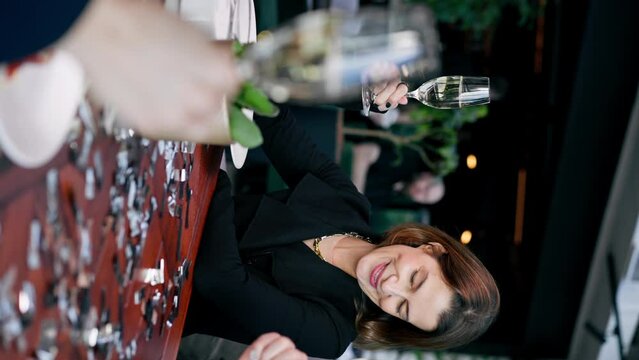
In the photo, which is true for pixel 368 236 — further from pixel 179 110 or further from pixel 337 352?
pixel 179 110

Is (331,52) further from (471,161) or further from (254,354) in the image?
(471,161)

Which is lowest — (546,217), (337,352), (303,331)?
(546,217)

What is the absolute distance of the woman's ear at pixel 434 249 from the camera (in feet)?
6.10

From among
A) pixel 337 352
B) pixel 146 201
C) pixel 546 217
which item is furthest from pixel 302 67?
pixel 546 217

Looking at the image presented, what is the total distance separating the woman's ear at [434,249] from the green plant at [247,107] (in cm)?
100

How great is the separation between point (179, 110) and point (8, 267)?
0.24 metres

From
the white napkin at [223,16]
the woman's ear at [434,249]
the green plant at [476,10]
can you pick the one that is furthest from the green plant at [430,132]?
the white napkin at [223,16]

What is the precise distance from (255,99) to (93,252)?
30 cm

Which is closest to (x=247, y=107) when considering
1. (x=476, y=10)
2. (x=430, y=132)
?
(x=430, y=132)

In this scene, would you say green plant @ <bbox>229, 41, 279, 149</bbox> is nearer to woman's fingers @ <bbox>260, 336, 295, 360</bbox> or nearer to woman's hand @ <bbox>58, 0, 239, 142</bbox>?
woman's hand @ <bbox>58, 0, 239, 142</bbox>

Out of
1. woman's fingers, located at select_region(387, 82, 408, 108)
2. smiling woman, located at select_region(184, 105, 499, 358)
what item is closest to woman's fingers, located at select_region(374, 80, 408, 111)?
woman's fingers, located at select_region(387, 82, 408, 108)

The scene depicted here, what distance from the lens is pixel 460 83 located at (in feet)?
4.98

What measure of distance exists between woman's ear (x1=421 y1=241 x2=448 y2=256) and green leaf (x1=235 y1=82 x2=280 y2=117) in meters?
1.02

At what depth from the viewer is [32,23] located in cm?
61
